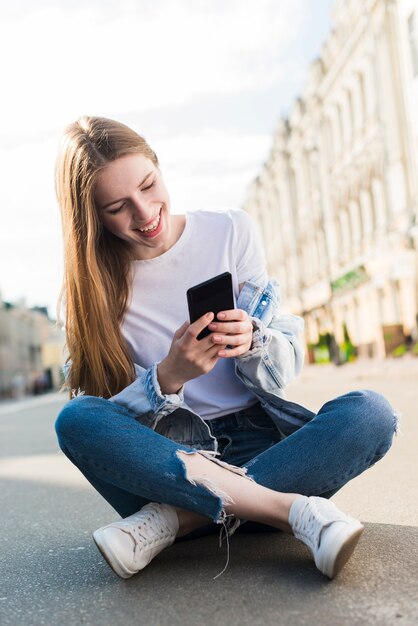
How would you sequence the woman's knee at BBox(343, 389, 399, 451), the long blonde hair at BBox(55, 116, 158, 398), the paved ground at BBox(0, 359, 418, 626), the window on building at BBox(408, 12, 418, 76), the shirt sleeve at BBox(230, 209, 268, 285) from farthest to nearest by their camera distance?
the window on building at BBox(408, 12, 418, 76)
the shirt sleeve at BBox(230, 209, 268, 285)
the long blonde hair at BBox(55, 116, 158, 398)
the woman's knee at BBox(343, 389, 399, 451)
the paved ground at BBox(0, 359, 418, 626)

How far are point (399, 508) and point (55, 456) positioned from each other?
14.7ft

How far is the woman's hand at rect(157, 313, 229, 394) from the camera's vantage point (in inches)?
96.2

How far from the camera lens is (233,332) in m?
2.49

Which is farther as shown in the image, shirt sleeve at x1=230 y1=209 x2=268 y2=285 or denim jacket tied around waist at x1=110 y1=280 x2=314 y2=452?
shirt sleeve at x1=230 y1=209 x2=268 y2=285

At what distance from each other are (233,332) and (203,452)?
1.17 feet

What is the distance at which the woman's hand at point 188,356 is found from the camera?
244 centimetres

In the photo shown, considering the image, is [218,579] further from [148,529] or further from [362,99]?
[362,99]

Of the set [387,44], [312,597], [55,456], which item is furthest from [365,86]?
[312,597]

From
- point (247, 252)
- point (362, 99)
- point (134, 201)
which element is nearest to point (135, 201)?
point (134, 201)

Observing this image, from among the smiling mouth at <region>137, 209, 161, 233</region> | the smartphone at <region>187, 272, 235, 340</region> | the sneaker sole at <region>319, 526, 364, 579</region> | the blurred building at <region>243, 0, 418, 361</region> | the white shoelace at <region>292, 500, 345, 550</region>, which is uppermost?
the blurred building at <region>243, 0, 418, 361</region>

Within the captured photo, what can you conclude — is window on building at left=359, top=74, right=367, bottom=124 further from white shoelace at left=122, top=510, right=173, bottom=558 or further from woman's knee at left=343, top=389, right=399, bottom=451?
white shoelace at left=122, top=510, right=173, bottom=558

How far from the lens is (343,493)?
3.95 metres

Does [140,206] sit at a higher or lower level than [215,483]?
higher

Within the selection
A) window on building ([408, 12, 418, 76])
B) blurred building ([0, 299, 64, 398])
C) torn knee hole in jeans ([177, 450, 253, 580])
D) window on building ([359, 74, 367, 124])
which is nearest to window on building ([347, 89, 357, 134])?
window on building ([359, 74, 367, 124])
